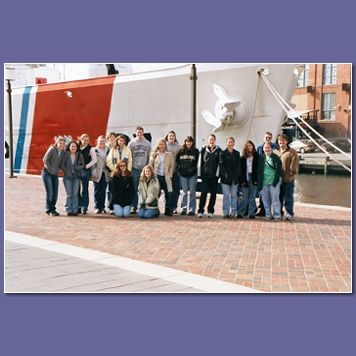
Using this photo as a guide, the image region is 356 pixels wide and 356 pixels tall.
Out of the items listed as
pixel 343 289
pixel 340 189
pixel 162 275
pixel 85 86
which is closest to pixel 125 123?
pixel 85 86

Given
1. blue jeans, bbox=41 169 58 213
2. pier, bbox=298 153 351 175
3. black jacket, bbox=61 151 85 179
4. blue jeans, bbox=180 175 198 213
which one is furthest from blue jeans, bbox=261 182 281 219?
blue jeans, bbox=41 169 58 213

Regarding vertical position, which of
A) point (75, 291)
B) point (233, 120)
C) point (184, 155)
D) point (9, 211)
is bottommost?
point (75, 291)

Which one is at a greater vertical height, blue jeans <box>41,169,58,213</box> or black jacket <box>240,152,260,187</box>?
black jacket <box>240,152,260,187</box>

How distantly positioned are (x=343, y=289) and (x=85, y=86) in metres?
4.75

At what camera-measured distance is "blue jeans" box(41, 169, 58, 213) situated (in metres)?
8.48

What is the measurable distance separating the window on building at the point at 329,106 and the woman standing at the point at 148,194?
267 centimetres

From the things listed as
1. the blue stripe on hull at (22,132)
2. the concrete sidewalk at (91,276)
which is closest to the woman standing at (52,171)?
the blue stripe on hull at (22,132)

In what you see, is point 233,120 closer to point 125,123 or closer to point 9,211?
point 125,123

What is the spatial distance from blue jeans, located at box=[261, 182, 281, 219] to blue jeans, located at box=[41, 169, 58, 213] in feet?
10.3

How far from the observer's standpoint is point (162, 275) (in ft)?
18.1

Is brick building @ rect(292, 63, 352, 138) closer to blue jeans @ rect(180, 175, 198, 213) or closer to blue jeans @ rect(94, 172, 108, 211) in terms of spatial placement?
blue jeans @ rect(180, 175, 198, 213)

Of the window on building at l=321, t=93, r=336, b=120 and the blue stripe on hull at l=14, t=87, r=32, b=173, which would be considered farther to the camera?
the blue stripe on hull at l=14, t=87, r=32, b=173

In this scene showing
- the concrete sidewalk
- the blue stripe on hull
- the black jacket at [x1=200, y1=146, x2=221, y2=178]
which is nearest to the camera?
the concrete sidewalk

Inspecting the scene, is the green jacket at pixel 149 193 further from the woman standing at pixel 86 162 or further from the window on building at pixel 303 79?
the window on building at pixel 303 79
